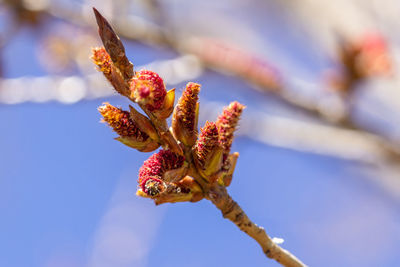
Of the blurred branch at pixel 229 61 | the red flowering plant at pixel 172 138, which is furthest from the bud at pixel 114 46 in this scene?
the blurred branch at pixel 229 61

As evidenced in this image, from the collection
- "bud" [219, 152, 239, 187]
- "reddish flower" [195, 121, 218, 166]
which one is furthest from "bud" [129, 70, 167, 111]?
"bud" [219, 152, 239, 187]

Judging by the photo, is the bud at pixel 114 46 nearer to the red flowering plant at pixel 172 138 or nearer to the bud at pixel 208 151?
the red flowering plant at pixel 172 138

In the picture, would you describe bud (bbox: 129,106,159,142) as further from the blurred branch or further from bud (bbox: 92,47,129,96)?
the blurred branch

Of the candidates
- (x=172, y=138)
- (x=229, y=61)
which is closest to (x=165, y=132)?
(x=172, y=138)

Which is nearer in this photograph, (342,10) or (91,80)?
(91,80)

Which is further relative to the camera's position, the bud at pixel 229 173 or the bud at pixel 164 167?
the bud at pixel 229 173

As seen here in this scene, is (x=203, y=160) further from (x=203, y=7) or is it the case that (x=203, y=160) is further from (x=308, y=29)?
(x=203, y=7)

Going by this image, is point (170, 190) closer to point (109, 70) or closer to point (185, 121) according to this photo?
point (185, 121)

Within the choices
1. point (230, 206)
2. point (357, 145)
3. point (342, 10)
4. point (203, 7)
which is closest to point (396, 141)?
point (357, 145)
